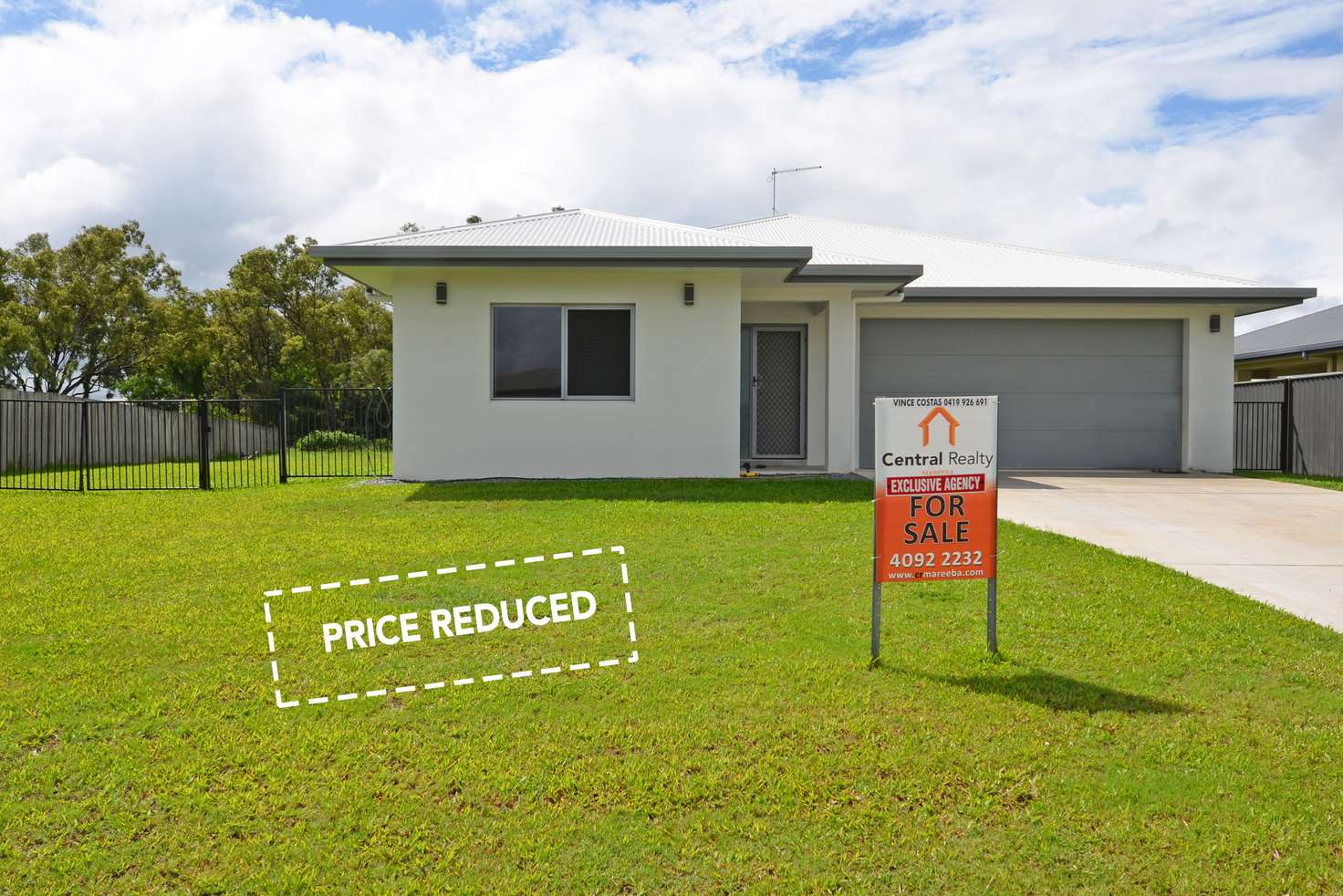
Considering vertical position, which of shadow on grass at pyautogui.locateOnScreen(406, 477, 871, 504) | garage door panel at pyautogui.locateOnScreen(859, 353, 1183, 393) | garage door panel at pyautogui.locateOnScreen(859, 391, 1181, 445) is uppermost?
garage door panel at pyautogui.locateOnScreen(859, 353, 1183, 393)

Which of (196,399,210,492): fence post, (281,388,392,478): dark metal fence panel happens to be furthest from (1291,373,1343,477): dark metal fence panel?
(196,399,210,492): fence post

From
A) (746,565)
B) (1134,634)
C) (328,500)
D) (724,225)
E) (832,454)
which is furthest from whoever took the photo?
(724,225)

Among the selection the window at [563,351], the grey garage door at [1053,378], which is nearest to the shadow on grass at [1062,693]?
the window at [563,351]

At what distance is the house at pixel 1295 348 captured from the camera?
2450 cm

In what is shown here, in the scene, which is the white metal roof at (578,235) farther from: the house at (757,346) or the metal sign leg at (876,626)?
the metal sign leg at (876,626)

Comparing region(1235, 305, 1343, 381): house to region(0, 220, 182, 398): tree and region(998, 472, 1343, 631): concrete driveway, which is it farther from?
region(0, 220, 182, 398): tree

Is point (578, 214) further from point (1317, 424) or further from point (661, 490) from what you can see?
point (1317, 424)

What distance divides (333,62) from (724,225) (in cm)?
846

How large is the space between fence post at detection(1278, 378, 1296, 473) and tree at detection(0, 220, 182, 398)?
36147mm

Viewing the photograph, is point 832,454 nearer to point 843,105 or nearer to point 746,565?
point 843,105

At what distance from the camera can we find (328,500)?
10.3 meters

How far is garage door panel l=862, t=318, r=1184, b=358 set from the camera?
15.0 m

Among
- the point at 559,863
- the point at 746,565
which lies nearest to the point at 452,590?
the point at 746,565

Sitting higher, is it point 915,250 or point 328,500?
point 915,250
